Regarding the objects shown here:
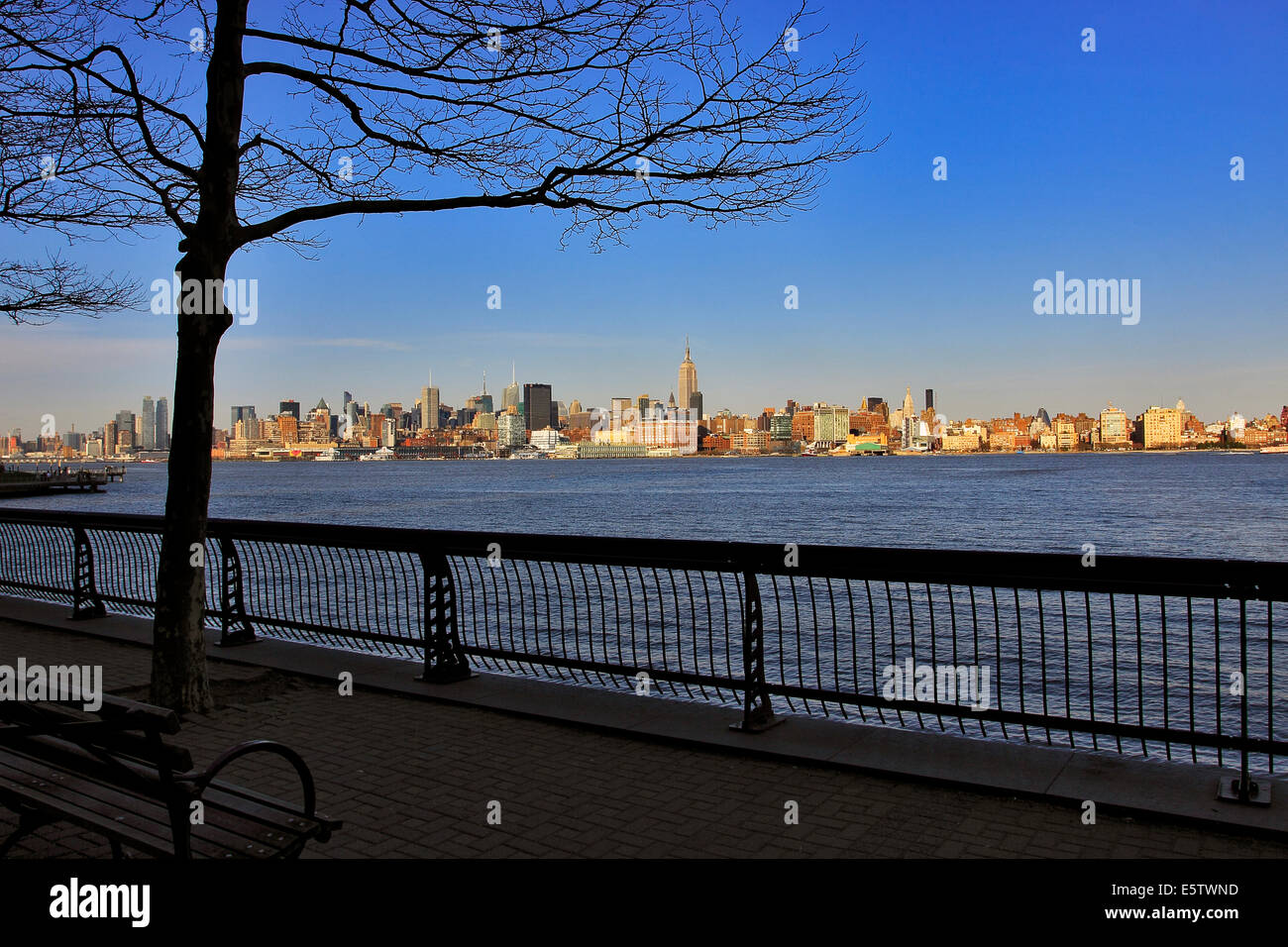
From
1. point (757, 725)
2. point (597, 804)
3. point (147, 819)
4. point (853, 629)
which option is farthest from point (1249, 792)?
point (147, 819)

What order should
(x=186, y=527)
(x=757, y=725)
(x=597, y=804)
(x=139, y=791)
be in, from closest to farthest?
(x=139, y=791) < (x=597, y=804) < (x=757, y=725) < (x=186, y=527)

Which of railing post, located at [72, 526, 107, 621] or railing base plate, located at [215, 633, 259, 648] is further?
railing post, located at [72, 526, 107, 621]

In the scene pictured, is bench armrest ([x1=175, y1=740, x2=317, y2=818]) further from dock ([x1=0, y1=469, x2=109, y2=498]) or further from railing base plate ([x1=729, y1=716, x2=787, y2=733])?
dock ([x1=0, y1=469, x2=109, y2=498])

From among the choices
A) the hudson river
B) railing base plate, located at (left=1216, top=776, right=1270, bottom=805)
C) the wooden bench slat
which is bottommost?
the hudson river

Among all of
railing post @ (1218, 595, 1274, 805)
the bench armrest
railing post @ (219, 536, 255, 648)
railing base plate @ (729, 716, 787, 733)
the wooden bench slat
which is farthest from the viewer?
railing post @ (219, 536, 255, 648)

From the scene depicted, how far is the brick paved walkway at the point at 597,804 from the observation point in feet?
15.3

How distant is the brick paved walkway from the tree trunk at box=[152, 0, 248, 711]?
52 cm

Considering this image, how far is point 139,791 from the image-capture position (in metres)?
3.85

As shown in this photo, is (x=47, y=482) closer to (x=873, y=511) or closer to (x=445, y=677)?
(x=873, y=511)

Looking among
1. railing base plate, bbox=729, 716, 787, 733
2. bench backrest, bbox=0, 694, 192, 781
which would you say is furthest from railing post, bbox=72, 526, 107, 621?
railing base plate, bbox=729, 716, 787, 733

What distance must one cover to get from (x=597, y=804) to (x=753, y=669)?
1.86m

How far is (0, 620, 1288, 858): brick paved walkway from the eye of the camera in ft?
15.3
